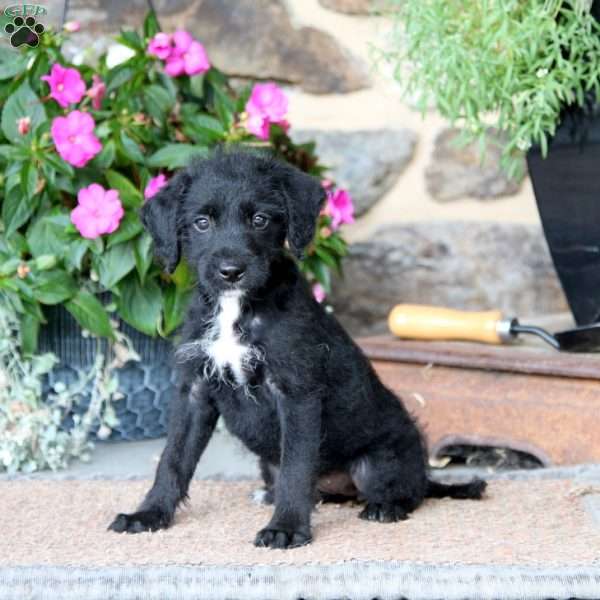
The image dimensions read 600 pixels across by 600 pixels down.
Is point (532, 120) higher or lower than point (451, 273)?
higher

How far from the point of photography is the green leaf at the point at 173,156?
3379mm

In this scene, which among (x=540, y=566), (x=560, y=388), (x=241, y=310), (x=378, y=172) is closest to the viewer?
(x=540, y=566)

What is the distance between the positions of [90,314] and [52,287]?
5.1 inches

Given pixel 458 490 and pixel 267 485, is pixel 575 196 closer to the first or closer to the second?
pixel 458 490

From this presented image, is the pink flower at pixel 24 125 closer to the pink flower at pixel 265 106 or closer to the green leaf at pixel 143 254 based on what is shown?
the green leaf at pixel 143 254

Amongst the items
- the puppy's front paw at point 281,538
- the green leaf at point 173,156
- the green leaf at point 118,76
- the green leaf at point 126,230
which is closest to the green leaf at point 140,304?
the green leaf at point 126,230

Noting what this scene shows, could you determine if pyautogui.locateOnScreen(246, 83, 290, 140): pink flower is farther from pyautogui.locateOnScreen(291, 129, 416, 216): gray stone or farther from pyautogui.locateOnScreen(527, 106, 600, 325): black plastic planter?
pyautogui.locateOnScreen(527, 106, 600, 325): black plastic planter

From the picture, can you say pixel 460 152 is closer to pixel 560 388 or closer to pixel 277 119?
pixel 277 119

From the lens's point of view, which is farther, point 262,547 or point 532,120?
point 532,120

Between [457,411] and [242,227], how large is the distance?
109 centimetres

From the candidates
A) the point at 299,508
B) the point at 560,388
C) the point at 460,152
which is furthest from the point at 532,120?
the point at 299,508

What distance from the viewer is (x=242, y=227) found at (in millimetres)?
2475

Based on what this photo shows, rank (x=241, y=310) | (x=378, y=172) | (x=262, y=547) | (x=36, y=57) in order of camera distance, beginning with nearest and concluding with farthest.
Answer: (x=262, y=547) → (x=241, y=310) → (x=36, y=57) → (x=378, y=172)

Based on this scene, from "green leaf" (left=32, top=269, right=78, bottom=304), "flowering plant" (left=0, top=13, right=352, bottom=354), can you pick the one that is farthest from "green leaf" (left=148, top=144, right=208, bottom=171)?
"green leaf" (left=32, top=269, right=78, bottom=304)
